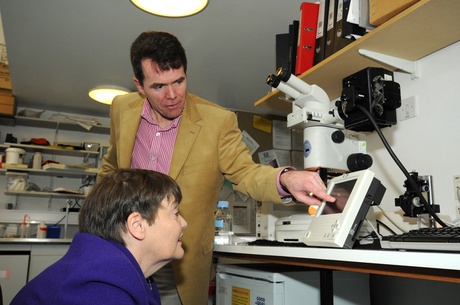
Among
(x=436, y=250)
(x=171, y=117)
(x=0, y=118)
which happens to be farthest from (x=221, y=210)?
(x=0, y=118)

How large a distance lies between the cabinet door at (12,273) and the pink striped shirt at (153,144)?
2463mm

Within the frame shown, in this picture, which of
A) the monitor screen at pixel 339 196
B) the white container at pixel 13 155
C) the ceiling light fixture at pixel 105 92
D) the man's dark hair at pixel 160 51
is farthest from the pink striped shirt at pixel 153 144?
the white container at pixel 13 155

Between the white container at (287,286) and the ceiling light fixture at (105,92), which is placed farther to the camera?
the ceiling light fixture at (105,92)

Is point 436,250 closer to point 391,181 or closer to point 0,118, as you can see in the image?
point 391,181

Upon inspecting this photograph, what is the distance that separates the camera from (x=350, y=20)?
5.63 ft

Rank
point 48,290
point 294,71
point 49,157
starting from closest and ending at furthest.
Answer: point 48,290, point 294,71, point 49,157

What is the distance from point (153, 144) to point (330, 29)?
3.26 feet

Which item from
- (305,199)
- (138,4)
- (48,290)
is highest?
(138,4)

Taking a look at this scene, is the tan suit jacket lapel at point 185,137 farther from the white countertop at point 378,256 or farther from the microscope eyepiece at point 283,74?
the white countertop at point 378,256

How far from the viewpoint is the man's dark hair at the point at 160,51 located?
1.50 metres

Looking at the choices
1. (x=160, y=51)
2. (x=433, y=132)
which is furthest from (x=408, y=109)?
(x=160, y=51)

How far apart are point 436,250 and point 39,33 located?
106 inches

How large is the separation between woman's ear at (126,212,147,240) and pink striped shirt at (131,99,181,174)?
610mm

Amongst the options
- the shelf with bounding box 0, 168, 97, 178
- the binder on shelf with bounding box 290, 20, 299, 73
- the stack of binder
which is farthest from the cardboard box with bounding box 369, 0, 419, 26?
the shelf with bounding box 0, 168, 97, 178
